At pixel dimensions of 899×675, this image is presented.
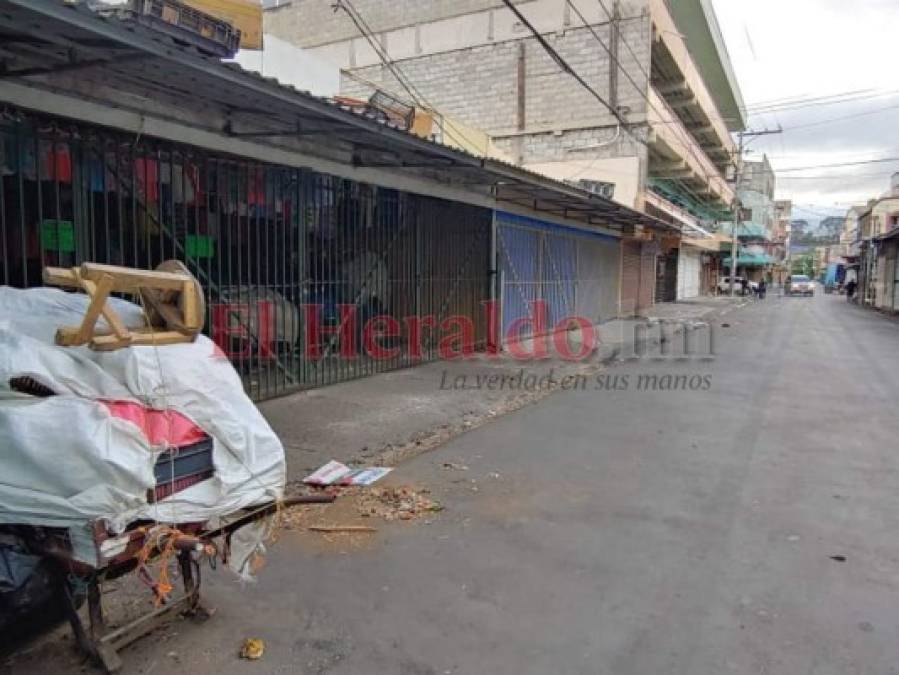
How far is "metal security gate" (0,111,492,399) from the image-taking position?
18.9 ft

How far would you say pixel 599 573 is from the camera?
3740mm

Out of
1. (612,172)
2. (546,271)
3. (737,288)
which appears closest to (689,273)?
(737,288)

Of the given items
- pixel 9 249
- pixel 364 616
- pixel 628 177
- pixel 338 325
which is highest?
pixel 628 177

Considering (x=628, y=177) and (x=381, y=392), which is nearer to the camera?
(x=381, y=392)

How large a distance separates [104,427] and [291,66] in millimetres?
14612

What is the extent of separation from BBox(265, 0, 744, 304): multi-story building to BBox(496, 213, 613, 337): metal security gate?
11.7ft

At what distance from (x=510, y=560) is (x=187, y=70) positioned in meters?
4.17

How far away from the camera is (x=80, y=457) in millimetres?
2277

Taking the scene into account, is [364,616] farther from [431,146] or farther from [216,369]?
[431,146]

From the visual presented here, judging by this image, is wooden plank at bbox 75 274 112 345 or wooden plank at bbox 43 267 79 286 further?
wooden plank at bbox 43 267 79 286

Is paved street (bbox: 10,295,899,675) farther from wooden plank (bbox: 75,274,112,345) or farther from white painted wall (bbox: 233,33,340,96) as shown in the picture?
white painted wall (bbox: 233,33,340,96)

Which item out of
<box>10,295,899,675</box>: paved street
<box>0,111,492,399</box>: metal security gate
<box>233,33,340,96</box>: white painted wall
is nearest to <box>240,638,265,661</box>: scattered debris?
<box>10,295,899,675</box>: paved street

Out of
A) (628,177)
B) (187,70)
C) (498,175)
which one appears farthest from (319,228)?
(628,177)

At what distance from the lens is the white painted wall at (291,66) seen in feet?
45.2
